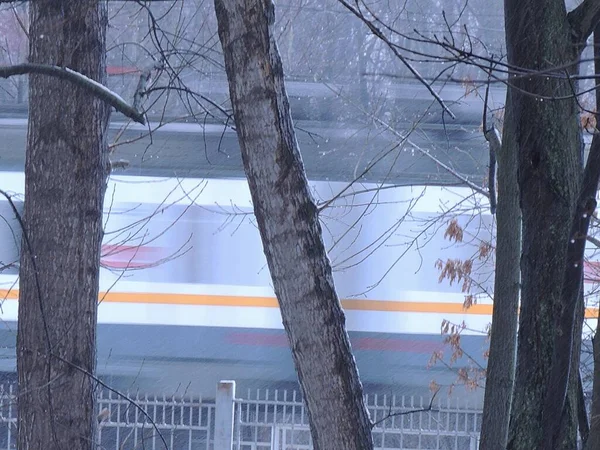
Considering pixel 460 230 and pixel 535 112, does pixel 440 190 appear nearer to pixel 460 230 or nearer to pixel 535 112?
pixel 460 230

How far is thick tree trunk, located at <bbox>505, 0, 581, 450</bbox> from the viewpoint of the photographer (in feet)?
8.42

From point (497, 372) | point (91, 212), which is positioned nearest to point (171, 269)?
point (91, 212)

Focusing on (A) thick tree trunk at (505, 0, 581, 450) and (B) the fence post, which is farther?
(B) the fence post

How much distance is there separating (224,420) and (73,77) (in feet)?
9.15

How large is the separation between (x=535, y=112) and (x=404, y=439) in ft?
13.8

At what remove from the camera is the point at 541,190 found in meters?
2.64

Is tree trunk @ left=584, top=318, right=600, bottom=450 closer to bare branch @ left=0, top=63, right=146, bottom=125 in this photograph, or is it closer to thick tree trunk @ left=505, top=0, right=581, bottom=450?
thick tree trunk @ left=505, top=0, right=581, bottom=450

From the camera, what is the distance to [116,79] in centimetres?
526

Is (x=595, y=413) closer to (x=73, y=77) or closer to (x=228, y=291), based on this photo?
(x=73, y=77)

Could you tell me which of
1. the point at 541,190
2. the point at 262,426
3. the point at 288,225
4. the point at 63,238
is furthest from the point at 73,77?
the point at 262,426

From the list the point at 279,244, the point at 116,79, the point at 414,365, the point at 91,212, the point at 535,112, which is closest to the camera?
the point at 535,112

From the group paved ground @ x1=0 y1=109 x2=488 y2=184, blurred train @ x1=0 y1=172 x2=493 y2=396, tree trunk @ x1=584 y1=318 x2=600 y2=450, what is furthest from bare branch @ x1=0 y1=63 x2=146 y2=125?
blurred train @ x1=0 y1=172 x2=493 y2=396

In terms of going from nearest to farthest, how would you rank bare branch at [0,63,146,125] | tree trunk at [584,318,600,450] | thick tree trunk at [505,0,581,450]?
tree trunk at [584,318,600,450]
thick tree trunk at [505,0,581,450]
bare branch at [0,63,146,125]

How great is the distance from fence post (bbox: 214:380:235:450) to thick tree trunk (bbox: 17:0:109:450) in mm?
1637
